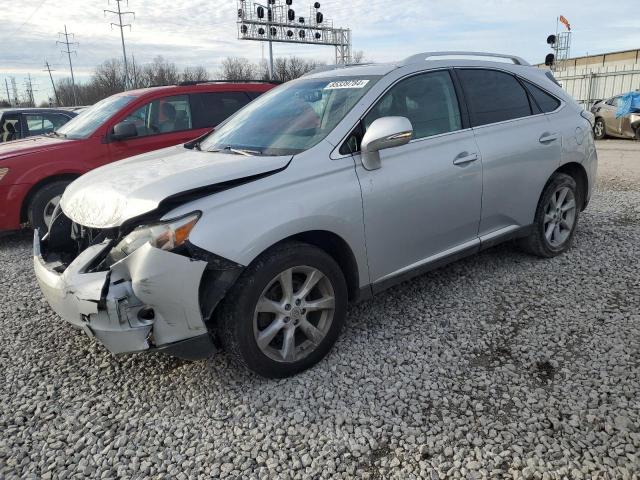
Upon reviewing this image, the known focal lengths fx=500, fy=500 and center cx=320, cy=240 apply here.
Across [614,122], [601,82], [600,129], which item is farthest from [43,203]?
[601,82]

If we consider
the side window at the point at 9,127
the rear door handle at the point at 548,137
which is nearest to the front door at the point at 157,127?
the side window at the point at 9,127

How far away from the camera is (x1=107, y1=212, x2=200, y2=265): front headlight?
2525 mm

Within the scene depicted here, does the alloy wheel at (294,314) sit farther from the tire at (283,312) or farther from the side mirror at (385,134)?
the side mirror at (385,134)

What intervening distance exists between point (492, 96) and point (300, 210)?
87.9 inches

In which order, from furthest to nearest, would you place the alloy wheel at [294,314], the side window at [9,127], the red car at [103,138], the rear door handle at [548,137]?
the side window at [9,127], the red car at [103,138], the rear door handle at [548,137], the alloy wheel at [294,314]

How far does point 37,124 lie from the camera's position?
30.7ft

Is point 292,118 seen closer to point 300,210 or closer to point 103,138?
point 300,210

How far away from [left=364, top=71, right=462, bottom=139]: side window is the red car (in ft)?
13.0

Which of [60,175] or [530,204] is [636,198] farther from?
[60,175]

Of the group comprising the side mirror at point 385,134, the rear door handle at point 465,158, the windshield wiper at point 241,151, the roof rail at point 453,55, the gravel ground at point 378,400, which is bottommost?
the gravel ground at point 378,400

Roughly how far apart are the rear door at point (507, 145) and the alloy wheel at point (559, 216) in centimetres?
30

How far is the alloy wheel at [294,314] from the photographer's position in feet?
9.30

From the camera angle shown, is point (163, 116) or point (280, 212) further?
point (163, 116)

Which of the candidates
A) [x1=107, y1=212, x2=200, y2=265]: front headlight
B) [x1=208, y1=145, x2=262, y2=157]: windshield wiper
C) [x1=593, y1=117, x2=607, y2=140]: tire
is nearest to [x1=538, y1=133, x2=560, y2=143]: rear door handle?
[x1=208, y1=145, x2=262, y2=157]: windshield wiper
